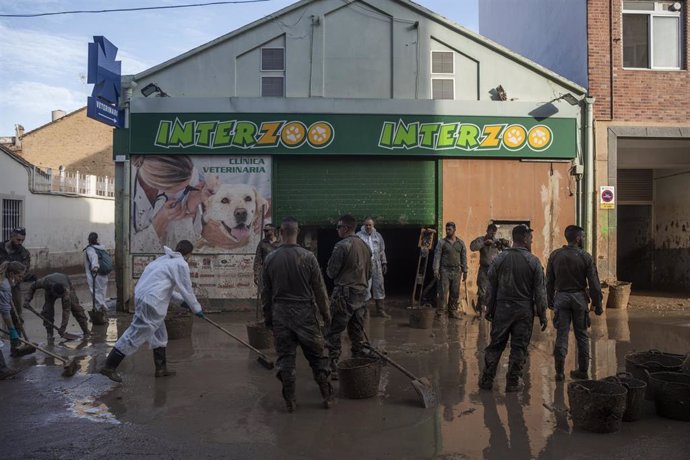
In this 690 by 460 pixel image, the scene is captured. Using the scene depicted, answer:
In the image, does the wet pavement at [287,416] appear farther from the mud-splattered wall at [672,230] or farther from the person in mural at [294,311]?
the mud-splattered wall at [672,230]

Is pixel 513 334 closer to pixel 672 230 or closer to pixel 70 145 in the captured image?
pixel 672 230

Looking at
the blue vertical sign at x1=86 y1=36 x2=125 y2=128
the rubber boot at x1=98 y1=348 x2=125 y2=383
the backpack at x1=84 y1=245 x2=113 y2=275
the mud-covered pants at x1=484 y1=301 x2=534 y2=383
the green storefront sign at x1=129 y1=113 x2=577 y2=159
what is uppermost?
the blue vertical sign at x1=86 y1=36 x2=125 y2=128

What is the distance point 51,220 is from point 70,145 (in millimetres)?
10659

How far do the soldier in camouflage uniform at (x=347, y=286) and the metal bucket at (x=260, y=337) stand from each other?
1.68 metres

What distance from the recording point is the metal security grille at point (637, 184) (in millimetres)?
16547

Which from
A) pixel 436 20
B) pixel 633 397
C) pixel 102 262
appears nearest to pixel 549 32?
pixel 436 20

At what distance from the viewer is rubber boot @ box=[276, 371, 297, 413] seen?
5.30 metres

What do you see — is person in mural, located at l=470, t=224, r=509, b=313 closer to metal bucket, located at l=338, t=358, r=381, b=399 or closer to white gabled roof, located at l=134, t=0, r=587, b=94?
white gabled roof, located at l=134, t=0, r=587, b=94

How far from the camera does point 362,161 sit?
12.0 meters

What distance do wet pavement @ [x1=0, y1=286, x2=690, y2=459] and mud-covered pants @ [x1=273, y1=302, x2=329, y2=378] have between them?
49 centimetres

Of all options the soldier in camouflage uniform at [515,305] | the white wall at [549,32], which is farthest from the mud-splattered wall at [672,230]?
the soldier in camouflage uniform at [515,305]

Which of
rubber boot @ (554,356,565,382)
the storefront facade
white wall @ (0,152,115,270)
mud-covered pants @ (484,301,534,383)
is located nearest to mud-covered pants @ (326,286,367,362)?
mud-covered pants @ (484,301,534,383)

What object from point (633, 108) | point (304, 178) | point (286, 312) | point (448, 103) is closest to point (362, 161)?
point (304, 178)

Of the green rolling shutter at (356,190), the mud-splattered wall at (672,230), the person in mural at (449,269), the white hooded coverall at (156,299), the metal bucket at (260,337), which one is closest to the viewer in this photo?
the white hooded coverall at (156,299)
